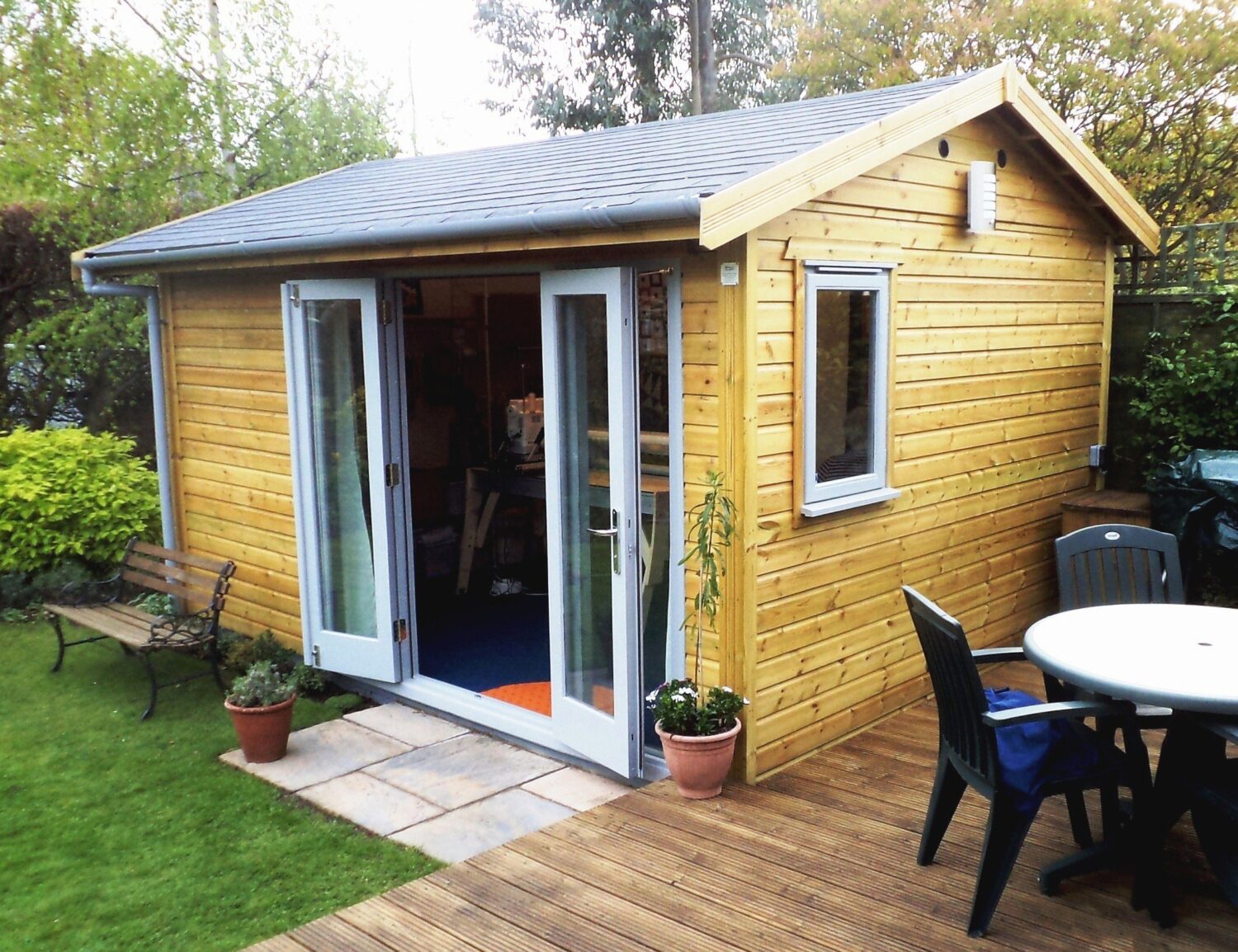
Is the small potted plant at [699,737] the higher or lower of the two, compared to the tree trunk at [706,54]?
lower

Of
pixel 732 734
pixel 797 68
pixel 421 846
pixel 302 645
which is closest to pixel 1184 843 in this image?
pixel 732 734

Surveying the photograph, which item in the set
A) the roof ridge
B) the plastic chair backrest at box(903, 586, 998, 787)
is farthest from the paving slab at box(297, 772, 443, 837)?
the roof ridge

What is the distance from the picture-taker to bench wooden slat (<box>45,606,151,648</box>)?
5.73 m

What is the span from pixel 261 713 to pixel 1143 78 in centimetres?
1093

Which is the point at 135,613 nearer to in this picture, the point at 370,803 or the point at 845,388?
the point at 370,803

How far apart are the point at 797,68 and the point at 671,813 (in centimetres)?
1305

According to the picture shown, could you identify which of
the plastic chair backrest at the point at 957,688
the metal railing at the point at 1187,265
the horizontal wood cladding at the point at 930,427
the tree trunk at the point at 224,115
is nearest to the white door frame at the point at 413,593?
the horizontal wood cladding at the point at 930,427

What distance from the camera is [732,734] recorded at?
13.6ft

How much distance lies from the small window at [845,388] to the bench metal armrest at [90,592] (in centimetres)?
436

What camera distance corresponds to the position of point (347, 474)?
5.80 meters

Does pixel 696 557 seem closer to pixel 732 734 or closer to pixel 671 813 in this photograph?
pixel 732 734

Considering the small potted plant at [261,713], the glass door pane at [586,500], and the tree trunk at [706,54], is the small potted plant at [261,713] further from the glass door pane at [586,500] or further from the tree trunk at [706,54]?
the tree trunk at [706,54]

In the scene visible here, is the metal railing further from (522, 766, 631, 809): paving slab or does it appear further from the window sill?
(522, 766, 631, 809): paving slab

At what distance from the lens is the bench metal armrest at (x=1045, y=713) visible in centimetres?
306
